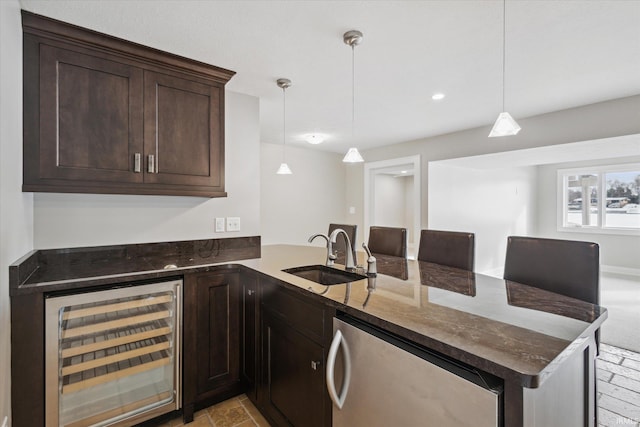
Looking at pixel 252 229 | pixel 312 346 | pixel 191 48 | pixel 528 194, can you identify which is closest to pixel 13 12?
pixel 191 48

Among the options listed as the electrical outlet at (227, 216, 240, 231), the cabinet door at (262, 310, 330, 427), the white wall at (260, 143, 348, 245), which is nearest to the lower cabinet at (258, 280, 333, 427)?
the cabinet door at (262, 310, 330, 427)

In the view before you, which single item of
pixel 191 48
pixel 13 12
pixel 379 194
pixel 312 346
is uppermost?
pixel 191 48

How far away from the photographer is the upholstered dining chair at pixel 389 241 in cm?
262

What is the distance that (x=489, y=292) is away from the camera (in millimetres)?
1396

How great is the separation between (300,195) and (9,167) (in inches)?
154

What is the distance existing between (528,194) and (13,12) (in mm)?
8047

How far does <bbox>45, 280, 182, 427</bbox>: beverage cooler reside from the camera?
1.50 m

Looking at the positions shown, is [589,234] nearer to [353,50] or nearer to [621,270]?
[621,270]

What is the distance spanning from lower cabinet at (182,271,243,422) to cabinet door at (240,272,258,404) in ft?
0.16

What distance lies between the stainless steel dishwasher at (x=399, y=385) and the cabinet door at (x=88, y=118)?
1.74m

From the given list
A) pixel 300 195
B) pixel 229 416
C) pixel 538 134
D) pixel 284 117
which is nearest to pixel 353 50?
pixel 284 117

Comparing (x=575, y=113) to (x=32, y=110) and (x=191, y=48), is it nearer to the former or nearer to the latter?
(x=191, y=48)

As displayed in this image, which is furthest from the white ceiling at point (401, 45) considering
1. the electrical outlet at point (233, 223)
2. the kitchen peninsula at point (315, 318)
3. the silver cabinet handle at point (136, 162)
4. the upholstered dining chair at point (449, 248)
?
the kitchen peninsula at point (315, 318)

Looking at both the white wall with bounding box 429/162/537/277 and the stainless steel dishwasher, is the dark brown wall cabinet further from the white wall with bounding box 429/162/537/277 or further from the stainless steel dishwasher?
the white wall with bounding box 429/162/537/277
